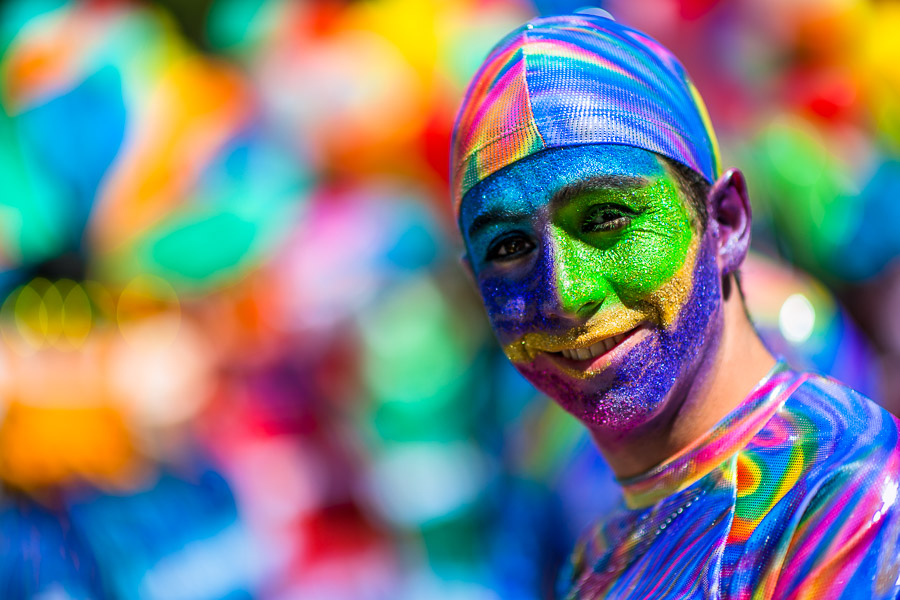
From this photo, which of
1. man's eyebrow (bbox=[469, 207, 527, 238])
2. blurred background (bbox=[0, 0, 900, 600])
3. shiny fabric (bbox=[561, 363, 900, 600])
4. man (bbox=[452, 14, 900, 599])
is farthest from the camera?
blurred background (bbox=[0, 0, 900, 600])

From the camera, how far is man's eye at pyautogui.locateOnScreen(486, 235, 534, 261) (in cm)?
125

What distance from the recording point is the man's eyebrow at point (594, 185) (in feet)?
3.86

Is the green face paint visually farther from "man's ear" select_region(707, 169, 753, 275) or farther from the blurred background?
the blurred background

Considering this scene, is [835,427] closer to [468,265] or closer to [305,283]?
[468,265]

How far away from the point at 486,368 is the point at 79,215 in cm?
154

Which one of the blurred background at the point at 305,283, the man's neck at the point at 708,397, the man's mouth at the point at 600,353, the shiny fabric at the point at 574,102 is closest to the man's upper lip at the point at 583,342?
the man's mouth at the point at 600,353

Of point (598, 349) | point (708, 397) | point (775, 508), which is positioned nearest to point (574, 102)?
point (598, 349)

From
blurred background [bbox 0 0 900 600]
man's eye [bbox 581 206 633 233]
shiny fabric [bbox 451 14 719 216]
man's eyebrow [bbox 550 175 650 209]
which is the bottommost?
blurred background [bbox 0 0 900 600]

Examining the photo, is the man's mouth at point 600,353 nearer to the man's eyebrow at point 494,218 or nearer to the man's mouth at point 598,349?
the man's mouth at point 598,349

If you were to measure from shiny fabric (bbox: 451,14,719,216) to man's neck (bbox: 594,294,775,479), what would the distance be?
0.72 feet

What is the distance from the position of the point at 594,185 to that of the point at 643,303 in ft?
0.51

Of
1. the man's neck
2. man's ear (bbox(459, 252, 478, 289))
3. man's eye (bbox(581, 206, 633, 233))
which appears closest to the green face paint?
man's eye (bbox(581, 206, 633, 233))

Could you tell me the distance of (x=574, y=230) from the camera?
1191 mm

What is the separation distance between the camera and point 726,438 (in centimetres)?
121
